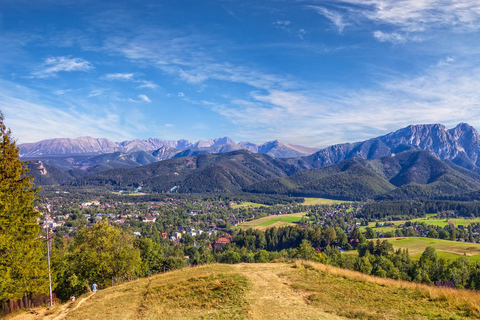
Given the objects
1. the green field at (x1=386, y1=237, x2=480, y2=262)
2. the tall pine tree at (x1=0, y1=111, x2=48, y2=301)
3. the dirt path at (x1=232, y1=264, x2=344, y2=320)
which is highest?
the tall pine tree at (x1=0, y1=111, x2=48, y2=301)

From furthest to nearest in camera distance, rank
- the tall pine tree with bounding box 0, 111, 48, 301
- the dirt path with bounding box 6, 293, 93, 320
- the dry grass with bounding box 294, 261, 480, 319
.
Result: the tall pine tree with bounding box 0, 111, 48, 301 < the dirt path with bounding box 6, 293, 93, 320 < the dry grass with bounding box 294, 261, 480, 319

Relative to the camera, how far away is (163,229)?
165250 millimetres

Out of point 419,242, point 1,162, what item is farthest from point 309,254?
point 419,242

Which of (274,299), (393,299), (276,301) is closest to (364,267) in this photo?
(393,299)

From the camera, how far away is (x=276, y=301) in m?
20.2

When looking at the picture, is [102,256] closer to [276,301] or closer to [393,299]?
[276,301]

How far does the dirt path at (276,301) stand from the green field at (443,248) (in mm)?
89858

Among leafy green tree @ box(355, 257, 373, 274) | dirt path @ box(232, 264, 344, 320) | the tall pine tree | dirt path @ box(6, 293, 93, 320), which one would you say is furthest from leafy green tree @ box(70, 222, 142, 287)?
leafy green tree @ box(355, 257, 373, 274)

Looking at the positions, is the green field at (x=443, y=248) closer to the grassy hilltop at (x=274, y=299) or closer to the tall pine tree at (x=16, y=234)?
the grassy hilltop at (x=274, y=299)

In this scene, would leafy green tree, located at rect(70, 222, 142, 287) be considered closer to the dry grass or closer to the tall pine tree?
the tall pine tree

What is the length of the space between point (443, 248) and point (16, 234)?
412 ft

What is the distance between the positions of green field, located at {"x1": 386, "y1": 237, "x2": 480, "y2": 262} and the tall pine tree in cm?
10478

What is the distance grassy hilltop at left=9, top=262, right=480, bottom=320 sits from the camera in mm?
17245

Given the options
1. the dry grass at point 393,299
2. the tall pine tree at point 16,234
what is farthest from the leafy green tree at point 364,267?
the tall pine tree at point 16,234
